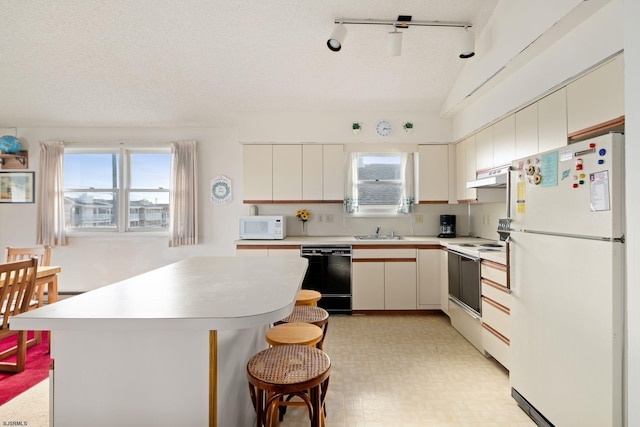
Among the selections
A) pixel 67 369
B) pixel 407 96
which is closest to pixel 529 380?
pixel 67 369

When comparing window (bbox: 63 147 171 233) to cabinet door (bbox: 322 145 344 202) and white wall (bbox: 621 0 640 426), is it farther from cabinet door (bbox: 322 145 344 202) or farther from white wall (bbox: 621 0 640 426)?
white wall (bbox: 621 0 640 426)

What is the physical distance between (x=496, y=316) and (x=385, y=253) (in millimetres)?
1473

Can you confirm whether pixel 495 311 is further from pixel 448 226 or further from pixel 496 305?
pixel 448 226

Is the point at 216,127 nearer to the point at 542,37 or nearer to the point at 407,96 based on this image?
the point at 407,96

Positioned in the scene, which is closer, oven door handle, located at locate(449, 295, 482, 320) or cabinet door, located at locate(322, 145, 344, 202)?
oven door handle, located at locate(449, 295, 482, 320)

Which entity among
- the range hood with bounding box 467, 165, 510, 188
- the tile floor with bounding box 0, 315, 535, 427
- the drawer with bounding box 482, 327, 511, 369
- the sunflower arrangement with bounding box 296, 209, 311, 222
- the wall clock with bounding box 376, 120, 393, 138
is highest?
the wall clock with bounding box 376, 120, 393, 138

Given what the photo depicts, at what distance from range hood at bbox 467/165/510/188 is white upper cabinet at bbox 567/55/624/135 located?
57 cm

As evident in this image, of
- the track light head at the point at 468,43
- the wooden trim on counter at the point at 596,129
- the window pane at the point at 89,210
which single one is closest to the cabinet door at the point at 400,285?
the wooden trim on counter at the point at 596,129

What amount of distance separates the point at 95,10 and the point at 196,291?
113 inches

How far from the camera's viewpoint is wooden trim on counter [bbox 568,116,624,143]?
5.66ft

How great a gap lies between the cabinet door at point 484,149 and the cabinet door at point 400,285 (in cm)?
131

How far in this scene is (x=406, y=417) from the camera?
1.95 metres

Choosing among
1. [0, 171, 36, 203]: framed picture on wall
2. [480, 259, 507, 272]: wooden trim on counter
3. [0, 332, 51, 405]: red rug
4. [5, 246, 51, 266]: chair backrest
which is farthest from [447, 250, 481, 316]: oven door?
[0, 171, 36, 203]: framed picture on wall

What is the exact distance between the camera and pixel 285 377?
1.27m
